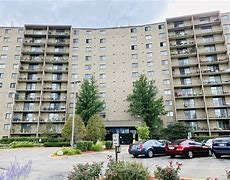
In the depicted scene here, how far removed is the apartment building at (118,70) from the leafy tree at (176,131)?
18.5 feet

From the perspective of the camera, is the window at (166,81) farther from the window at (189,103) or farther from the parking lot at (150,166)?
the parking lot at (150,166)

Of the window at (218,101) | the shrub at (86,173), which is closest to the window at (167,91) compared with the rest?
the window at (218,101)

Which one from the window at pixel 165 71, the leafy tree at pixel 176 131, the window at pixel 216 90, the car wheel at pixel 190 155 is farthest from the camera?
the window at pixel 165 71

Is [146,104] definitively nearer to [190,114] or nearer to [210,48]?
[190,114]

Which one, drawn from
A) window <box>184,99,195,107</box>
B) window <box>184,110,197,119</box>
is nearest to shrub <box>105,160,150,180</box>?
Result: window <box>184,110,197,119</box>

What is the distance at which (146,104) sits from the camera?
127 ft

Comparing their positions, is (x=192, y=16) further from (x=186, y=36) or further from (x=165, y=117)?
(x=165, y=117)

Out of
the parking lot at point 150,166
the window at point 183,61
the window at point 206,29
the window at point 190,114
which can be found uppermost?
the window at point 206,29

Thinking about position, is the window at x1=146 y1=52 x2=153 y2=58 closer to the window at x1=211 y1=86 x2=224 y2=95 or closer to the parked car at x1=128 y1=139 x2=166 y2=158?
the window at x1=211 y1=86 x2=224 y2=95

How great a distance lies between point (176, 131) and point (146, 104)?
7458 millimetres

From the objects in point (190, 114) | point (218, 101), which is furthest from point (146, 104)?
point (218, 101)

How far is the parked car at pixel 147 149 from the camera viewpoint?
1680 centimetres

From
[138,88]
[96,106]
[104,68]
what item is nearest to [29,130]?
[96,106]

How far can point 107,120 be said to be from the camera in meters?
42.0
